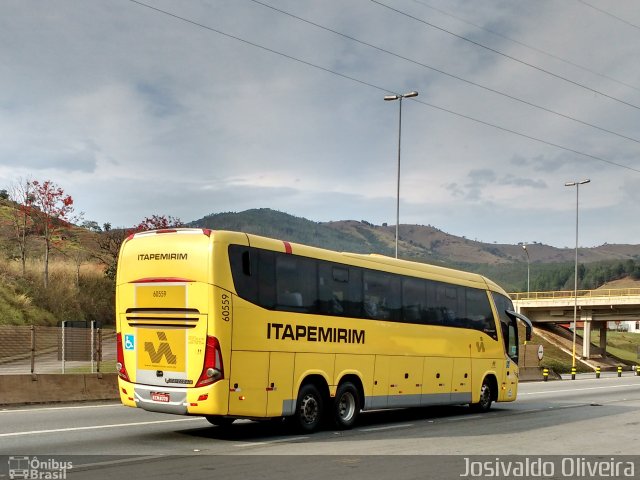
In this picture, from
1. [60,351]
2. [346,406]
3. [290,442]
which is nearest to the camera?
[290,442]

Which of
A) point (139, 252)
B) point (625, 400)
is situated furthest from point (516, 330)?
point (139, 252)

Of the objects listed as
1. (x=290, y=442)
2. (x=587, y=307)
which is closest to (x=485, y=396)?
(x=290, y=442)

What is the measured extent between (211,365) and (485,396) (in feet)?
34.2

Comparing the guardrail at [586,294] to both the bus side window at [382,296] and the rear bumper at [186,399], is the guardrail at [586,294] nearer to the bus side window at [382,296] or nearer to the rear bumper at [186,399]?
the bus side window at [382,296]

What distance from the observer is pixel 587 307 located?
8819 cm

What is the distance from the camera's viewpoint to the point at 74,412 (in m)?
16.8

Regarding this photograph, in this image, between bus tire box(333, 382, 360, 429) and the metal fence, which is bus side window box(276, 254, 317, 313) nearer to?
bus tire box(333, 382, 360, 429)

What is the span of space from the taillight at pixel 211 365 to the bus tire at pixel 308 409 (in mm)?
2155

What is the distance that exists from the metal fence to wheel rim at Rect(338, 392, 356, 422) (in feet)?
28.7

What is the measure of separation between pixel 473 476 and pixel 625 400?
58.3 feet

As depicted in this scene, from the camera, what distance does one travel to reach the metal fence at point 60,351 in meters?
21.0

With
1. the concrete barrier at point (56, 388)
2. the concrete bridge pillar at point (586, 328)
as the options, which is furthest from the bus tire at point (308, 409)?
the concrete bridge pillar at point (586, 328)

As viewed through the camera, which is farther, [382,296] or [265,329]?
[382,296]

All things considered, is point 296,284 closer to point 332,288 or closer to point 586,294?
point 332,288
